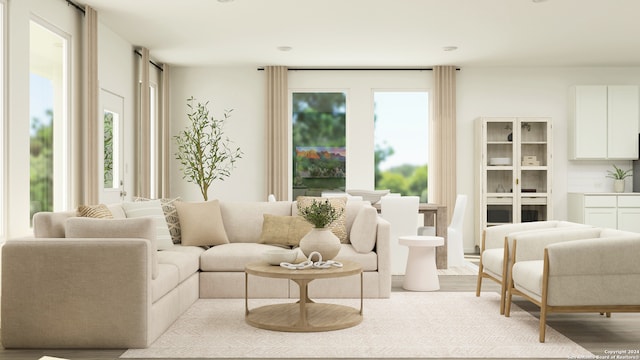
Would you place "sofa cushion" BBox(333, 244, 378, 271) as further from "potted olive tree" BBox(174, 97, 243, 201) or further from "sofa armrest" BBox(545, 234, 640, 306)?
"potted olive tree" BBox(174, 97, 243, 201)

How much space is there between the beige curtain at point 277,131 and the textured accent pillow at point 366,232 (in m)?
3.99

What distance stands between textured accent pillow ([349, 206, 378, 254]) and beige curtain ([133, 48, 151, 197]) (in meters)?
Result: 3.64

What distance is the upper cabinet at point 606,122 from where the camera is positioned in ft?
29.2

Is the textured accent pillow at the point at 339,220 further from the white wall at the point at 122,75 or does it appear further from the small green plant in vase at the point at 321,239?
the white wall at the point at 122,75

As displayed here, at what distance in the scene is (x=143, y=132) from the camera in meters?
7.94

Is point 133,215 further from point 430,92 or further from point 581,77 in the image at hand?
point 581,77

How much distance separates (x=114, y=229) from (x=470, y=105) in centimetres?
663

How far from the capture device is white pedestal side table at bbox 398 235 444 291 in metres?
5.58

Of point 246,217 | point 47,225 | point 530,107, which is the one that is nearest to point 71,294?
point 47,225

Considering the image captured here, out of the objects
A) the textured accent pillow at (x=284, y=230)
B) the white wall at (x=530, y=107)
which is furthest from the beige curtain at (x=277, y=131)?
the textured accent pillow at (x=284, y=230)

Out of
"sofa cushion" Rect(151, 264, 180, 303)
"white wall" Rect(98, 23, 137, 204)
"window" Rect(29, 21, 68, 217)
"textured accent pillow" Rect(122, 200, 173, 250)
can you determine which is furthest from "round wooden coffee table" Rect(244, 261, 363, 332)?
"white wall" Rect(98, 23, 137, 204)

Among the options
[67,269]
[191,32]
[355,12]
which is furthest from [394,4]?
[67,269]

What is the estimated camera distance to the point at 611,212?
28.6 ft

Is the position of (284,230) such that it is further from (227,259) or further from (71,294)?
(71,294)
